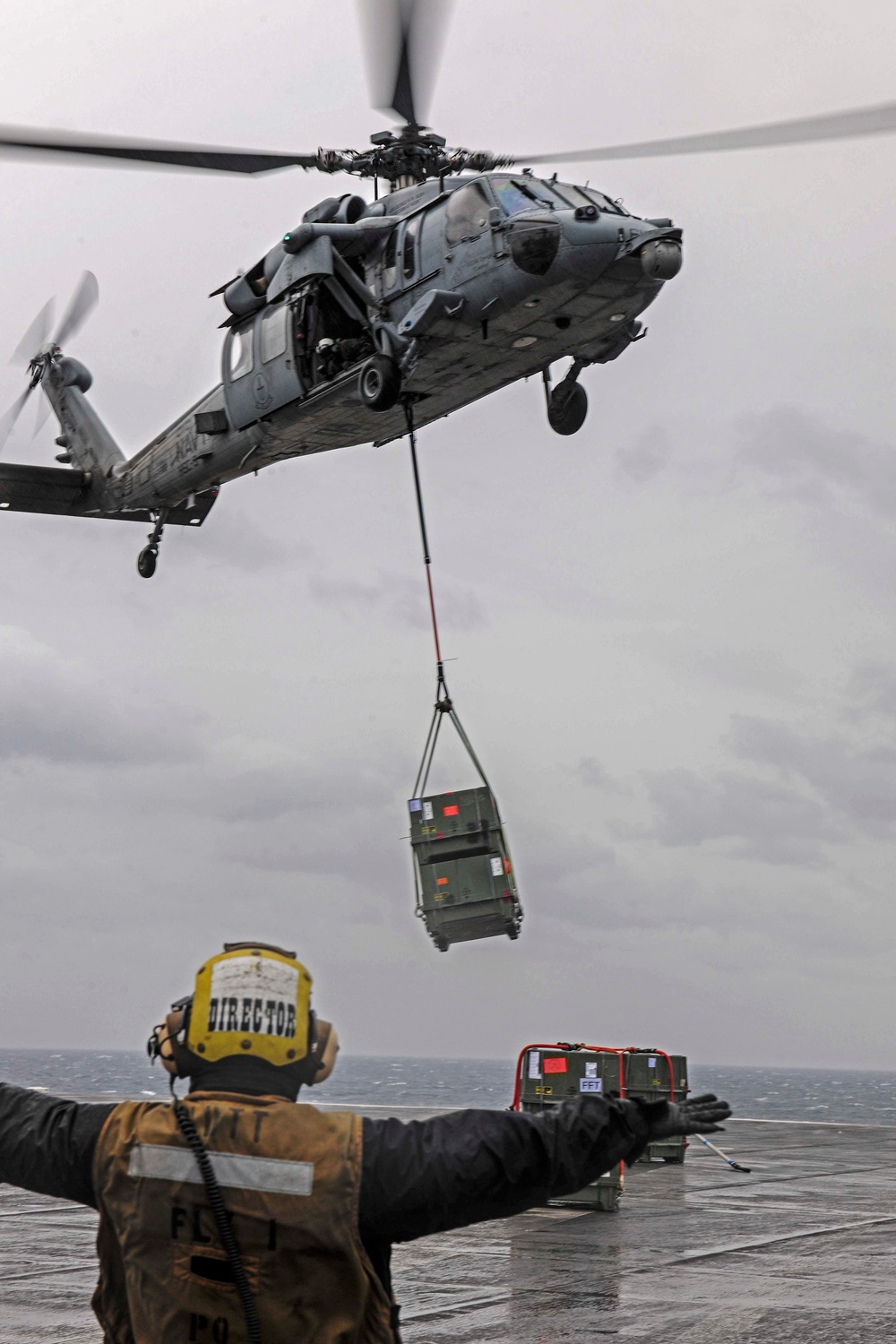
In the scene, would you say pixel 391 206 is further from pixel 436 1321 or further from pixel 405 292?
pixel 436 1321

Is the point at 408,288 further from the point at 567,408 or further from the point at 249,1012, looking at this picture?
the point at 249,1012

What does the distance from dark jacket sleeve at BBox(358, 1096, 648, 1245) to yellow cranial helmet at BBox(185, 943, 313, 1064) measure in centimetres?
29

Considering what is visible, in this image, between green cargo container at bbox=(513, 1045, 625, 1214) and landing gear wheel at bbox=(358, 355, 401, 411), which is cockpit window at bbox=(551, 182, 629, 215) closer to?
landing gear wheel at bbox=(358, 355, 401, 411)

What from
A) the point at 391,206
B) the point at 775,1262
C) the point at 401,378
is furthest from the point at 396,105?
the point at 775,1262

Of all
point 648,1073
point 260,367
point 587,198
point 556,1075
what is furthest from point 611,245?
point 648,1073

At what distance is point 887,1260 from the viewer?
1212 centimetres

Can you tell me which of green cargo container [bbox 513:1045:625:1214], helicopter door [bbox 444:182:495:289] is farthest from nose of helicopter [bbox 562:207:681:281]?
green cargo container [bbox 513:1045:625:1214]

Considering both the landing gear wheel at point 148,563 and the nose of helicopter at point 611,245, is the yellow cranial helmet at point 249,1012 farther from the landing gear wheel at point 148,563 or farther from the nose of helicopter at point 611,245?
the landing gear wheel at point 148,563

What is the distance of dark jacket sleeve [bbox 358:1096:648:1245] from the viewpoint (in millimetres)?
3287

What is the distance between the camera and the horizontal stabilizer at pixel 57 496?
858 inches

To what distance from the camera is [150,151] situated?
15227 mm

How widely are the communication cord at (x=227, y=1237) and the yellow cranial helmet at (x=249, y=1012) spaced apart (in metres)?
0.25

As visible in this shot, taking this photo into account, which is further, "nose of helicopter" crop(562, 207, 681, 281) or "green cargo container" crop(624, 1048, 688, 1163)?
"green cargo container" crop(624, 1048, 688, 1163)

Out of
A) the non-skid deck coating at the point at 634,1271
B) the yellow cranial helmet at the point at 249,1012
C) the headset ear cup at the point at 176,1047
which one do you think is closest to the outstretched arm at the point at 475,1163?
A: the yellow cranial helmet at the point at 249,1012
